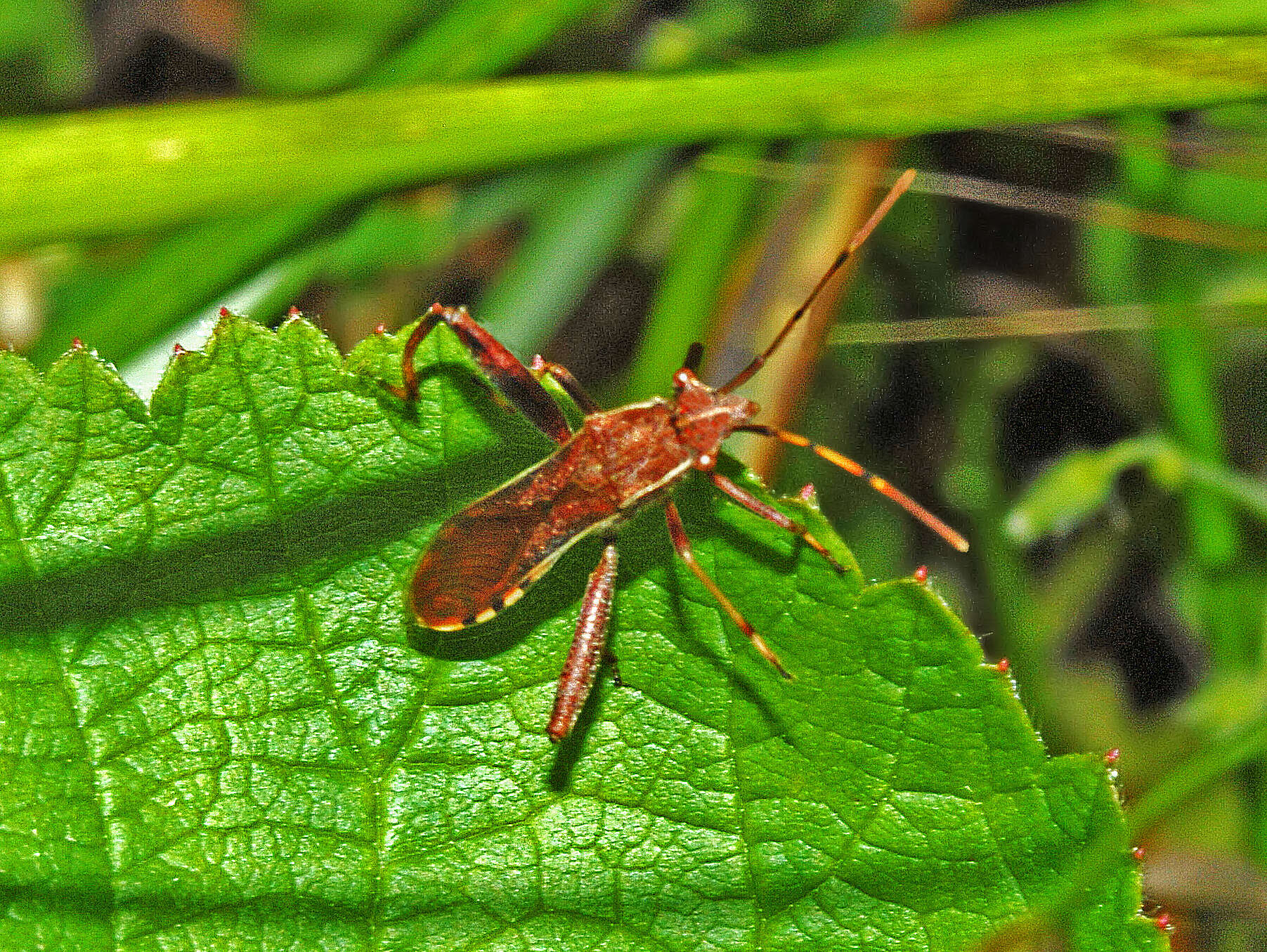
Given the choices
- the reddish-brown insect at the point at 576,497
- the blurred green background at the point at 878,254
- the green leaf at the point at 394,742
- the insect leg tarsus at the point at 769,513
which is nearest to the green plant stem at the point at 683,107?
the blurred green background at the point at 878,254

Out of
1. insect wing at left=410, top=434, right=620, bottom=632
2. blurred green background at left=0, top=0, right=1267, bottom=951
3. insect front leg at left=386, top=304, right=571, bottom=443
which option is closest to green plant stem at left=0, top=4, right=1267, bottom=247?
blurred green background at left=0, top=0, right=1267, bottom=951

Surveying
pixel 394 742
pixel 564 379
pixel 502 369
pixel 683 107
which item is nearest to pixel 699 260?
pixel 683 107

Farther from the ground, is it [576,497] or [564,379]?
[564,379]

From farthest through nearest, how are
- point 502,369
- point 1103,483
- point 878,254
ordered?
point 878,254, point 1103,483, point 502,369

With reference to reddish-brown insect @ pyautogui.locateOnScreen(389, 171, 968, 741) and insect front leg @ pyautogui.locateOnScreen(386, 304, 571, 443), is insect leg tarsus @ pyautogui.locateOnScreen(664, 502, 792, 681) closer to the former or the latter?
reddish-brown insect @ pyautogui.locateOnScreen(389, 171, 968, 741)

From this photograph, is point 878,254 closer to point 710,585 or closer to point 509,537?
point 509,537

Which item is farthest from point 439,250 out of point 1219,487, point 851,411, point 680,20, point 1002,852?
point 1002,852

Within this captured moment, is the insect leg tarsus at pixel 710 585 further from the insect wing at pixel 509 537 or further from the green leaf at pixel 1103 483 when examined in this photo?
the green leaf at pixel 1103 483

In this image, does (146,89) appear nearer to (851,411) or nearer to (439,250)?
(439,250)
